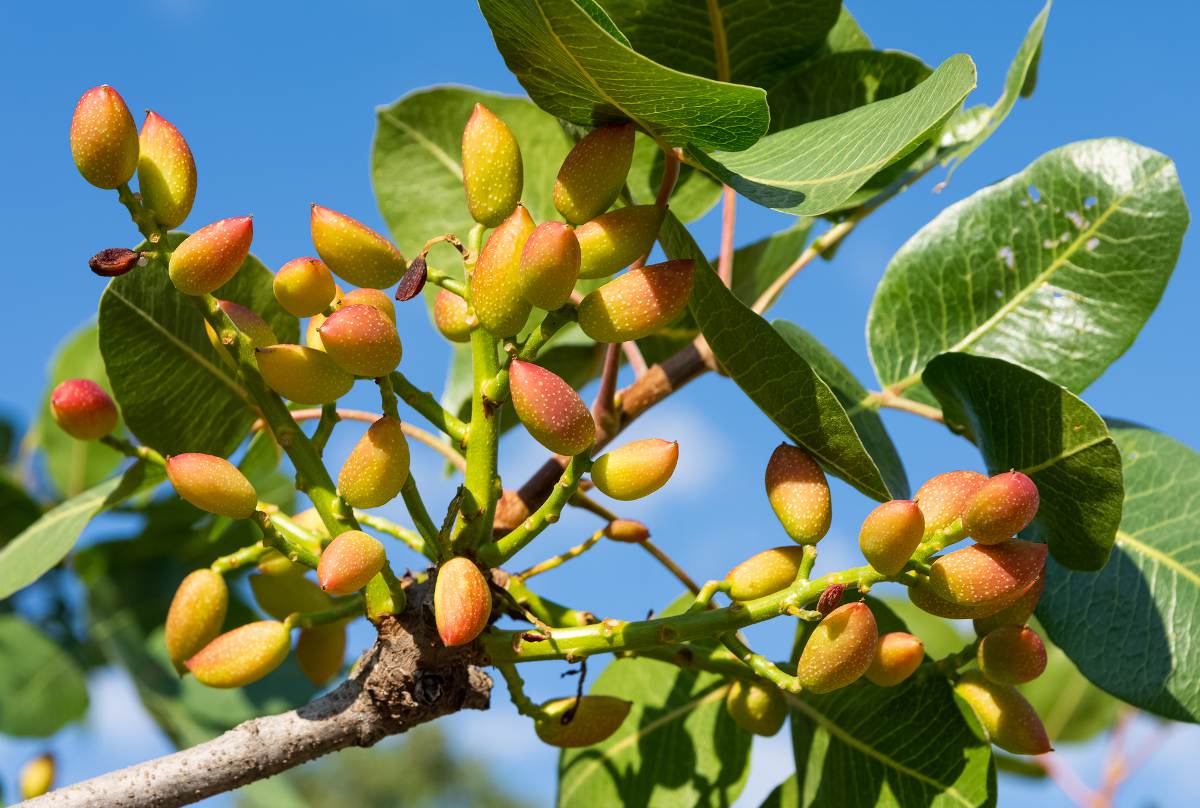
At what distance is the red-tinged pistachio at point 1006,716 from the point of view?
1.02 metres

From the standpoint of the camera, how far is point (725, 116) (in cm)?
91

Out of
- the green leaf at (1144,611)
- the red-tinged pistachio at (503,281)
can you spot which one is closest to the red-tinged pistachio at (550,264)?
the red-tinged pistachio at (503,281)

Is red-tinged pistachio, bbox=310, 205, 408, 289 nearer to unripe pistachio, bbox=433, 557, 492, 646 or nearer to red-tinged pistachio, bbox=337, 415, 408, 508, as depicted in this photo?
red-tinged pistachio, bbox=337, 415, 408, 508

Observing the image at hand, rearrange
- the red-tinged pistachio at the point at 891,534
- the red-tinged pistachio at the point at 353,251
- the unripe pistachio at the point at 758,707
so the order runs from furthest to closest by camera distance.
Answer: the unripe pistachio at the point at 758,707 → the red-tinged pistachio at the point at 353,251 → the red-tinged pistachio at the point at 891,534

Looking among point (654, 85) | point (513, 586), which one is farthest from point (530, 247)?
point (513, 586)

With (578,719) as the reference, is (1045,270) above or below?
above

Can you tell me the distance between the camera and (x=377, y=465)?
90cm

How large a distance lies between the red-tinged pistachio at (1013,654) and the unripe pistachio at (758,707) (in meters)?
0.19

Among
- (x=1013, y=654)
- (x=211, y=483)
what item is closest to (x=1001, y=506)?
(x=1013, y=654)

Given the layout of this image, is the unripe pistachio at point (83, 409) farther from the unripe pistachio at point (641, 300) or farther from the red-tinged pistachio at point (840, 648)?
the red-tinged pistachio at point (840, 648)

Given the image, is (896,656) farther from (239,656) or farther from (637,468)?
(239,656)

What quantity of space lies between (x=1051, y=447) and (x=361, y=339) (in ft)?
1.81

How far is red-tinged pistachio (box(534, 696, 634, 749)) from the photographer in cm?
102

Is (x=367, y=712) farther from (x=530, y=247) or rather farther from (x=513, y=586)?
(x=530, y=247)
